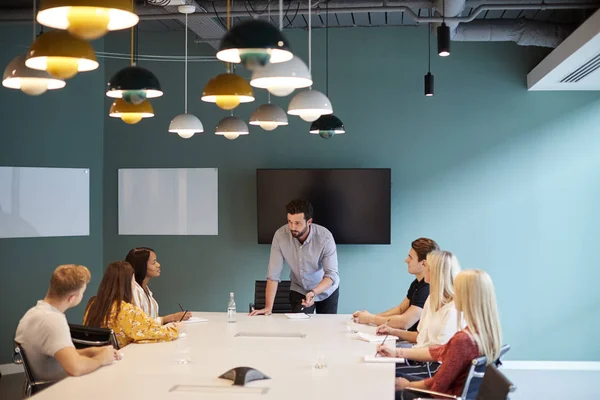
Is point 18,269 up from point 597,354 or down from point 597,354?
up

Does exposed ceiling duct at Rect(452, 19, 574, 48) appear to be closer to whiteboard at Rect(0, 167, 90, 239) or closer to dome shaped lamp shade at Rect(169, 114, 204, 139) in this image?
dome shaped lamp shade at Rect(169, 114, 204, 139)

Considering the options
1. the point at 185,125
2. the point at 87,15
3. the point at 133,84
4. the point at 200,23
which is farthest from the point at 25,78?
the point at 200,23

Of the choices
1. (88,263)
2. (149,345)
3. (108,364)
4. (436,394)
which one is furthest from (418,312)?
(88,263)

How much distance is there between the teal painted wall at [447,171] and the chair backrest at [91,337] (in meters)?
3.99

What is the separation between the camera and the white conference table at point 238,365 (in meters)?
3.54

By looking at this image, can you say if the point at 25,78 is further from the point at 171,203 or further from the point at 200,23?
the point at 171,203

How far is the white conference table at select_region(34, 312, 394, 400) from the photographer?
354 cm

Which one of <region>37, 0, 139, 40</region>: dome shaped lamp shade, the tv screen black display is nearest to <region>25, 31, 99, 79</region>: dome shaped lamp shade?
<region>37, 0, 139, 40</region>: dome shaped lamp shade

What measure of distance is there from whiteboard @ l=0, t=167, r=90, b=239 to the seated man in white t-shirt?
167 inches

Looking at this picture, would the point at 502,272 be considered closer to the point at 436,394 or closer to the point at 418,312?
the point at 418,312

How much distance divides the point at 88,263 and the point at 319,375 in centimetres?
529

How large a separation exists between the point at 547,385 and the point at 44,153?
227 inches

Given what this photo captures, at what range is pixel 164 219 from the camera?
8562mm

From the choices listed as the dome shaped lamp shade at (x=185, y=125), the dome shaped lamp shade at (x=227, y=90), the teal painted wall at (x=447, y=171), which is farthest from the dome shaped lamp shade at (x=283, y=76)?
the teal painted wall at (x=447, y=171)
